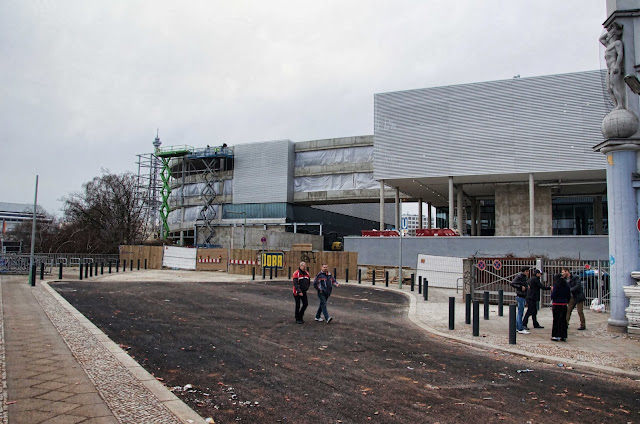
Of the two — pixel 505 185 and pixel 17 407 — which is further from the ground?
pixel 505 185

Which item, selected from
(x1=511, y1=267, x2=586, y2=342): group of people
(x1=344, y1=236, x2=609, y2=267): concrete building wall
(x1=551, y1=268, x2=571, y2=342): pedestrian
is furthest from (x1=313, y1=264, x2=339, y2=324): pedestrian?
(x1=344, y1=236, x2=609, y2=267): concrete building wall

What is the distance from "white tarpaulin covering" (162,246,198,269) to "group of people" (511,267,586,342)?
28917mm

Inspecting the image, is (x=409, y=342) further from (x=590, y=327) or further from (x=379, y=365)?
(x=590, y=327)

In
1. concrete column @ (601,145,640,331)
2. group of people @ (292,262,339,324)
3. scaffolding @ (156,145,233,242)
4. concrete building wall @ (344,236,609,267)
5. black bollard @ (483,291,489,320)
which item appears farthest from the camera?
scaffolding @ (156,145,233,242)

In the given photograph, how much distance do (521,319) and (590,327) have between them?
2.28 metres

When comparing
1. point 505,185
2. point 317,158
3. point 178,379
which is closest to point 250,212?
point 317,158

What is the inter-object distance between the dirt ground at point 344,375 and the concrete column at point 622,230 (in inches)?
169

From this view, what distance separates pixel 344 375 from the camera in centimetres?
711

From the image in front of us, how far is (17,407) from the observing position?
5.11 meters

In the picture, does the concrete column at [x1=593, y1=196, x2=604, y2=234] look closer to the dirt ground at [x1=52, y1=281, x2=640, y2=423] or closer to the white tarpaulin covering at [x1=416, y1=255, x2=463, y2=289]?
the white tarpaulin covering at [x1=416, y1=255, x2=463, y2=289]

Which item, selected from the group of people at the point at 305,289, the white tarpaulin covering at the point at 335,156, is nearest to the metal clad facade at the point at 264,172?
the white tarpaulin covering at the point at 335,156

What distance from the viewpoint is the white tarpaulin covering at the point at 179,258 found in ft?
121

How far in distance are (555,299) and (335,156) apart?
44063 millimetres

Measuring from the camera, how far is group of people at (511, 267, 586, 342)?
1052 centimetres
